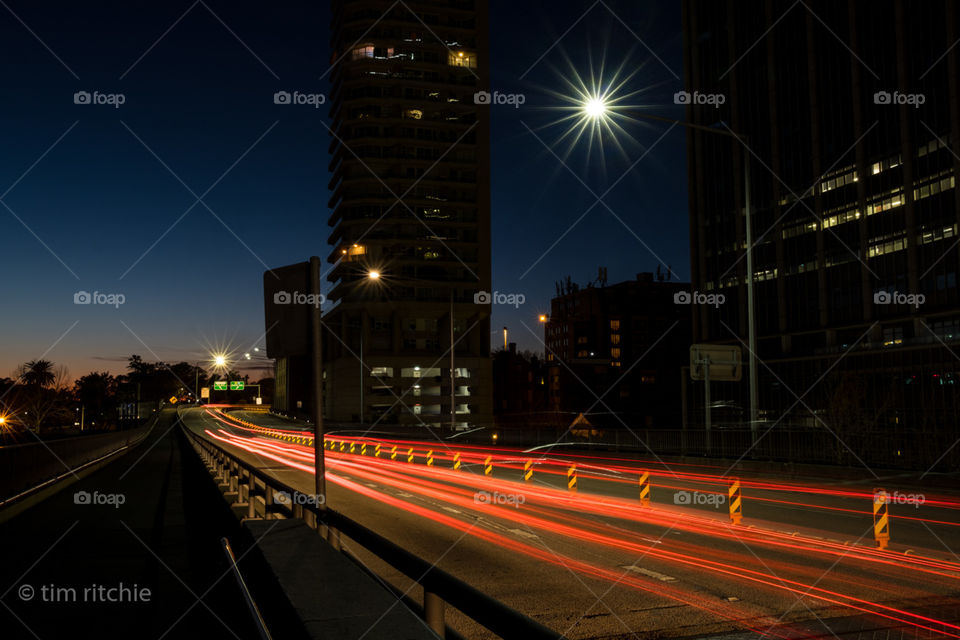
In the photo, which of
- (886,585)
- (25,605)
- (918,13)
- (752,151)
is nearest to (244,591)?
(25,605)

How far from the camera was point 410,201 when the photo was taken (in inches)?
4114

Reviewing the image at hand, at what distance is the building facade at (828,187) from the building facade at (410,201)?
1344 inches

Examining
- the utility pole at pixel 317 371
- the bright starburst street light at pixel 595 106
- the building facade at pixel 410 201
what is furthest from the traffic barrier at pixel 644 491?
the building facade at pixel 410 201

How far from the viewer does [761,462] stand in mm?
25406

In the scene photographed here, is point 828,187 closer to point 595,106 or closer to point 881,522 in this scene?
point 595,106

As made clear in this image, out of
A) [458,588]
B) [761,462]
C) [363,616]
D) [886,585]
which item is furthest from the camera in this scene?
[761,462]

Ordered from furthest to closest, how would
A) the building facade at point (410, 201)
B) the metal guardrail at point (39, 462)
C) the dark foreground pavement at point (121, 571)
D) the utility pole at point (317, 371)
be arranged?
the building facade at point (410, 201), the metal guardrail at point (39, 462), the utility pole at point (317, 371), the dark foreground pavement at point (121, 571)

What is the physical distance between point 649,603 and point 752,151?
236 feet

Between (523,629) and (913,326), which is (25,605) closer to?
(523,629)

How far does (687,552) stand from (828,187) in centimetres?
6503

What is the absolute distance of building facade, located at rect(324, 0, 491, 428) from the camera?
342 ft

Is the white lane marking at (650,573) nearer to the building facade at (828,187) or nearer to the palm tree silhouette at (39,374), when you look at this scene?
the building facade at (828,187)

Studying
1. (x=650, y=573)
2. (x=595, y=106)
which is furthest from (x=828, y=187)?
(x=650, y=573)

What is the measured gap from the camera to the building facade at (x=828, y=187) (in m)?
58.4
